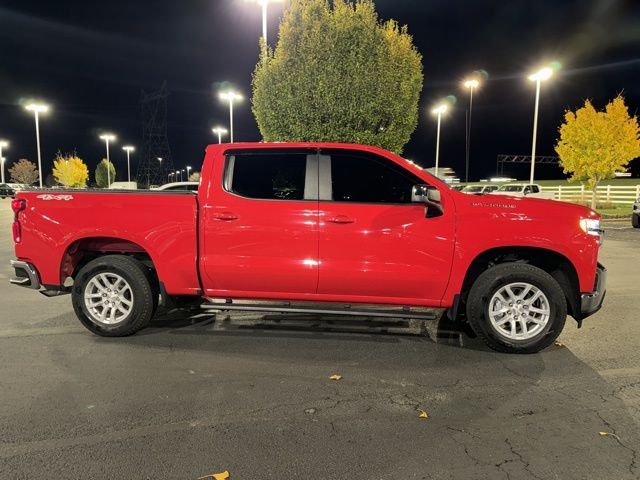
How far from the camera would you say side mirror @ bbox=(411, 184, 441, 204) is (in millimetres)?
4328

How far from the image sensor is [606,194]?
3434 cm

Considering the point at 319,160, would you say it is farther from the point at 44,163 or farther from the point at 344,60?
the point at 44,163

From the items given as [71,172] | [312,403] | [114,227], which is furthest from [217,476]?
[71,172]

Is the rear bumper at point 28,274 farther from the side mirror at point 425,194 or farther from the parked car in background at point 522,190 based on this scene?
the parked car in background at point 522,190

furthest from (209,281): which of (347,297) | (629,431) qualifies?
(629,431)

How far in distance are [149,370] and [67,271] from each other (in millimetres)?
1871

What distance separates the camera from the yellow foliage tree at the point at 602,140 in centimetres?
2834

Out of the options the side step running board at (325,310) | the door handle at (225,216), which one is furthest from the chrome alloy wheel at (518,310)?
the door handle at (225,216)

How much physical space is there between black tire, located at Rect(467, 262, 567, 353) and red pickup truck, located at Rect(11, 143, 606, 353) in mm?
11

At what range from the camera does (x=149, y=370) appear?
4.22 meters

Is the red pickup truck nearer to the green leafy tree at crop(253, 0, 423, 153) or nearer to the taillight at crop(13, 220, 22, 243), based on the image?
the taillight at crop(13, 220, 22, 243)

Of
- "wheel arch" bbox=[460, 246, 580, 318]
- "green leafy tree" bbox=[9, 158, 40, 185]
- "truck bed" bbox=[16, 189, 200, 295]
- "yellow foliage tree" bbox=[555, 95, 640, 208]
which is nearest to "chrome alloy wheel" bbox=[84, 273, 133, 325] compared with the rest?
"truck bed" bbox=[16, 189, 200, 295]

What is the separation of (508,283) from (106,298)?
415 centimetres

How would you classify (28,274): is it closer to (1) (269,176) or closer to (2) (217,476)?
(1) (269,176)
